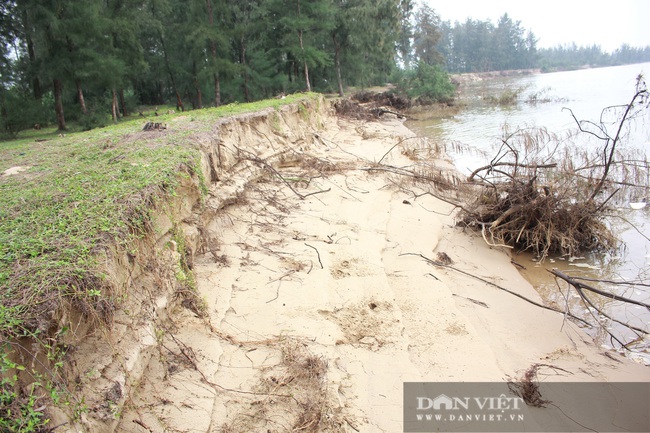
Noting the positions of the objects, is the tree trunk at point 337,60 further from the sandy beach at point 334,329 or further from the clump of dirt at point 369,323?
the clump of dirt at point 369,323

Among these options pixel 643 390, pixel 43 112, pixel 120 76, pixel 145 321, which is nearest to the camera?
pixel 145 321

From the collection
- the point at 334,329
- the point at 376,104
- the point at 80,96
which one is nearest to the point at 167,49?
the point at 80,96

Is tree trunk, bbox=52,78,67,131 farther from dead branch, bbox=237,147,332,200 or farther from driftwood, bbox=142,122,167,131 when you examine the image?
dead branch, bbox=237,147,332,200

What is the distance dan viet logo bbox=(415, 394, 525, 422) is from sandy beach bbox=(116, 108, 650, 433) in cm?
23

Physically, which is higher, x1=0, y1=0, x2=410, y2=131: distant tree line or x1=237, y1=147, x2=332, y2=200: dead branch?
x1=0, y1=0, x2=410, y2=131: distant tree line

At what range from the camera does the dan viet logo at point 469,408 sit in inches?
130

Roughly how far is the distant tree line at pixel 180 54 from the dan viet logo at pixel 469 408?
55.8 feet

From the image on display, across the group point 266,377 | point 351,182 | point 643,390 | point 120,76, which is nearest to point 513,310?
point 643,390

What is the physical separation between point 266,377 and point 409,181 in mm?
7406

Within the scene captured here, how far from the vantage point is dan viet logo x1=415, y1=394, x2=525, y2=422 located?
329 cm

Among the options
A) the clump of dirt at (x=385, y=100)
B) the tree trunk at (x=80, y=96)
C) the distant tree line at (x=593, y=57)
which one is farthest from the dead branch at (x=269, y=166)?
the distant tree line at (x=593, y=57)

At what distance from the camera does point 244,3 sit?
25984 mm

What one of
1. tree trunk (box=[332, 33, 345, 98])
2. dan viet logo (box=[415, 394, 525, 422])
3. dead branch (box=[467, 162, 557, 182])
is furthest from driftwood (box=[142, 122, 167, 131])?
tree trunk (box=[332, 33, 345, 98])

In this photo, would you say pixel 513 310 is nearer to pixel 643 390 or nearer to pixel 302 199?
pixel 643 390
